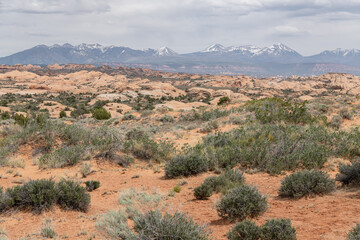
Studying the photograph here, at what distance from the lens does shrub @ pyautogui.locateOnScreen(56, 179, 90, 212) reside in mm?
6922

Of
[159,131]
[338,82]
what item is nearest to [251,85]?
[338,82]

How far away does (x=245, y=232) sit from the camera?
15.6 ft

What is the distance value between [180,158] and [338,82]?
113668mm

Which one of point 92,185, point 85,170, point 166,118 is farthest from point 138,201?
point 166,118

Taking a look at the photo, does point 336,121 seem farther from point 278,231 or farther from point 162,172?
point 278,231

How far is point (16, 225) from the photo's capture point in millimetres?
6070

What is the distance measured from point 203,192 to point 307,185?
2573 millimetres

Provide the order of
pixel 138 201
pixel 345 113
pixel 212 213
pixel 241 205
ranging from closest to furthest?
pixel 241 205 < pixel 212 213 < pixel 138 201 < pixel 345 113

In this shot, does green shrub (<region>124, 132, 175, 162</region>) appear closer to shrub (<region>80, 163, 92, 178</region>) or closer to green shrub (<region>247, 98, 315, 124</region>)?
shrub (<region>80, 163, 92, 178</region>)

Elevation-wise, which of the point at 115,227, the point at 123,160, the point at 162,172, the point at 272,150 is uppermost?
the point at 115,227

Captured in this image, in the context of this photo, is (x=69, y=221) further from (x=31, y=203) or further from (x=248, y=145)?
(x=248, y=145)

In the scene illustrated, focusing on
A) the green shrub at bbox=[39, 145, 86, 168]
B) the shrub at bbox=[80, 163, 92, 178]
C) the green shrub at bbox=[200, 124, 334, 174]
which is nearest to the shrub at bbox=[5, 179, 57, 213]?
the shrub at bbox=[80, 163, 92, 178]

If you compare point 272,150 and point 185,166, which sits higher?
point 272,150

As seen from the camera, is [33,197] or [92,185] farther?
[92,185]
